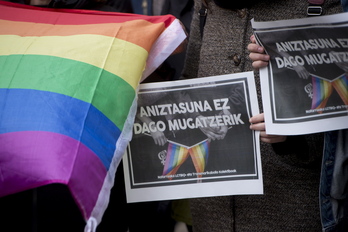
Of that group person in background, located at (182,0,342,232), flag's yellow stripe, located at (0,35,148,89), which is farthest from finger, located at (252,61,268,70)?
flag's yellow stripe, located at (0,35,148,89)

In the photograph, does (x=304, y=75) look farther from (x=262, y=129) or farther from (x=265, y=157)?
(x=265, y=157)

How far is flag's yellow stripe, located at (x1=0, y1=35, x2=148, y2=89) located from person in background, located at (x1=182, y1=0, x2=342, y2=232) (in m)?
0.26

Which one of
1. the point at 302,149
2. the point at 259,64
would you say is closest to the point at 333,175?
the point at 302,149

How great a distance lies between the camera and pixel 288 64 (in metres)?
1.55

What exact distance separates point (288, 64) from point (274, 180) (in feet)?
1.23

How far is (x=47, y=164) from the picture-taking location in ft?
4.52

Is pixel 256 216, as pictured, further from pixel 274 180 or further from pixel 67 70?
pixel 67 70

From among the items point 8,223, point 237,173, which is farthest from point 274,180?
point 8,223

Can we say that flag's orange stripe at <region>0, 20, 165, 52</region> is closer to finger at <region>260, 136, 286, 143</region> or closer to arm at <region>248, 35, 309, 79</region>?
arm at <region>248, 35, 309, 79</region>

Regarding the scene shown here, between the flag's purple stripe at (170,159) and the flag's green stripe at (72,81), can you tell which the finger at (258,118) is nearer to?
the flag's purple stripe at (170,159)

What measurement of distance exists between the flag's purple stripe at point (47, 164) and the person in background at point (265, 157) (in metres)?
0.51

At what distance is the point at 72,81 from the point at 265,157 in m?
0.63

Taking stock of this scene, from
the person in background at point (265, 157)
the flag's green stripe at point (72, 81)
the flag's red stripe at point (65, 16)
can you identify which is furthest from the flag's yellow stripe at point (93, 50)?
the person in background at point (265, 157)

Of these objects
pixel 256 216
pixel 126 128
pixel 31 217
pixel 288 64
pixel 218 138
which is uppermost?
pixel 288 64
